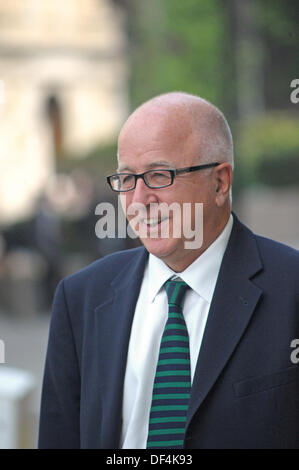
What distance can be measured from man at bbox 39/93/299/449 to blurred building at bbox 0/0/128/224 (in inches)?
600

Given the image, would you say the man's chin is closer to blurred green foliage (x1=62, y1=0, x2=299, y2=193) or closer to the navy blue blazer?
the navy blue blazer

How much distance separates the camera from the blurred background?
993 centimetres

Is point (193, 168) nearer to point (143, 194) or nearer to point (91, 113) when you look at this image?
point (143, 194)

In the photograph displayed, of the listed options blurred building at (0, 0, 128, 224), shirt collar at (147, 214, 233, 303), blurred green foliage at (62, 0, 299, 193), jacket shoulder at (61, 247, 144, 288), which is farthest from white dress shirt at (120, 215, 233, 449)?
blurred building at (0, 0, 128, 224)

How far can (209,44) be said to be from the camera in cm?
1222

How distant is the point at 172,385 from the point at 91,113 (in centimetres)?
1704

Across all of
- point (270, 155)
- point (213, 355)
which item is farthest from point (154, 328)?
point (270, 155)

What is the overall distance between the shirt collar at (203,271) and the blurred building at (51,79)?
15.2 metres

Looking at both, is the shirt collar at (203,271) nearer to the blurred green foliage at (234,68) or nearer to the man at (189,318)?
the man at (189,318)

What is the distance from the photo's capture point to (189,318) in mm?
1846

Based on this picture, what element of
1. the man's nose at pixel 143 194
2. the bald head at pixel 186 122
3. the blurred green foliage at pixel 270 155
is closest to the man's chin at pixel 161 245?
the man's nose at pixel 143 194

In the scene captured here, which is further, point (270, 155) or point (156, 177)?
point (270, 155)

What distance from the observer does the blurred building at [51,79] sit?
17.5 metres

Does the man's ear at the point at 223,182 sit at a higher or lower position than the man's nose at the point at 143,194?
higher
